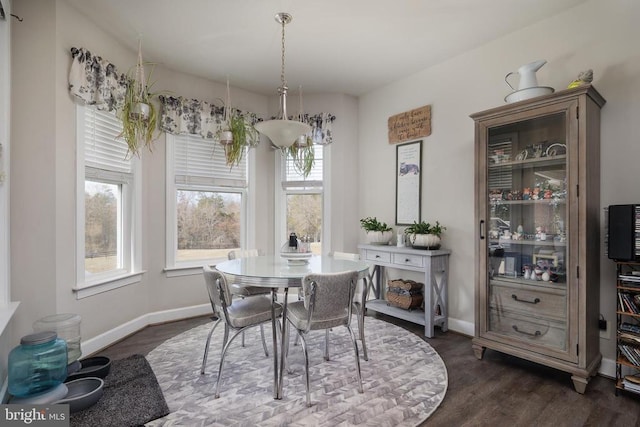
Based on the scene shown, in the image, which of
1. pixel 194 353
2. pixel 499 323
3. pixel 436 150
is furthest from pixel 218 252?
pixel 499 323

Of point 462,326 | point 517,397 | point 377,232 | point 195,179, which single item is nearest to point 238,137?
point 195,179

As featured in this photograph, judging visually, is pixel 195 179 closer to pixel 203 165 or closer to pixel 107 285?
pixel 203 165

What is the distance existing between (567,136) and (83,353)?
4.04 meters

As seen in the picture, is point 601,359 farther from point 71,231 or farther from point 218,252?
point 71,231

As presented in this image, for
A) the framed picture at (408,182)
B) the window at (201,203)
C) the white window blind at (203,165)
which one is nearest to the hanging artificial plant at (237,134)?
the white window blind at (203,165)

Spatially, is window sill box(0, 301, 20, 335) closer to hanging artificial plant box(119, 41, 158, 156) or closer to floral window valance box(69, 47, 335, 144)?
hanging artificial plant box(119, 41, 158, 156)

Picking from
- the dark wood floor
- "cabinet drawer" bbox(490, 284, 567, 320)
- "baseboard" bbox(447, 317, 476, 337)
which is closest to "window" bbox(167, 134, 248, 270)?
the dark wood floor

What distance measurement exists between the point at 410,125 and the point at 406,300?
194 cm

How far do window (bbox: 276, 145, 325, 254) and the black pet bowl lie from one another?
91.6 inches

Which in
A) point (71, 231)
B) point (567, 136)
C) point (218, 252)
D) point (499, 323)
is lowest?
point (499, 323)

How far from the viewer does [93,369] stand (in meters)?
2.39

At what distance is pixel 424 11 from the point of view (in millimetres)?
2660

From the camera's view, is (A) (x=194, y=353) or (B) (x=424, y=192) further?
(B) (x=424, y=192)

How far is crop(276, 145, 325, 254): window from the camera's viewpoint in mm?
4418
